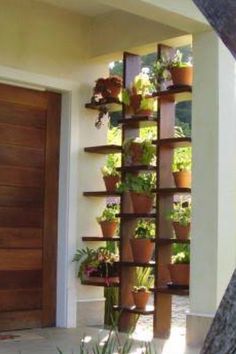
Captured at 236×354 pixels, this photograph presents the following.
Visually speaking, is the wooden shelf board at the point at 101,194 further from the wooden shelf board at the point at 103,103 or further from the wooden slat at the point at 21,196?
the wooden shelf board at the point at 103,103

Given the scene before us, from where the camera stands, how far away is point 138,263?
5402mm

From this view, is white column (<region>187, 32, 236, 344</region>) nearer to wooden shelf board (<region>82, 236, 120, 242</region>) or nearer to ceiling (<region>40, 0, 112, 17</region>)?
wooden shelf board (<region>82, 236, 120, 242</region>)

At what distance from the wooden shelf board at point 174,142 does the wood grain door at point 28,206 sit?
37.3 inches

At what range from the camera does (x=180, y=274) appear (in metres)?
5.11

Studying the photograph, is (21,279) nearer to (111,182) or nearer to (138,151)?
(111,182)

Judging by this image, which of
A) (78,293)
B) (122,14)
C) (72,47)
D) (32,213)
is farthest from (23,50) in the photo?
(78,293)

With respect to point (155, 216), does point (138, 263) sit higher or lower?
lower

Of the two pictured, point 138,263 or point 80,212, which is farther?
point 80,212

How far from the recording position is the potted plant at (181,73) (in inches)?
206

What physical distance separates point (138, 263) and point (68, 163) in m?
1.02

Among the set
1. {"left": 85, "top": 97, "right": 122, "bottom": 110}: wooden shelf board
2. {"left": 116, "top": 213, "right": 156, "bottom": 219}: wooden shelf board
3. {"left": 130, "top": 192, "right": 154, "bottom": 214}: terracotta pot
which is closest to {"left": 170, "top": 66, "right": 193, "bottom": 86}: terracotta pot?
→ {"left": 85, "top": 97, "right": 122, "bottom": 110}: wooden shelf board

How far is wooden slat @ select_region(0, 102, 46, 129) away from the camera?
5391mm

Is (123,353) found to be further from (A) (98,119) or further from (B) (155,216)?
(A) (98,119)

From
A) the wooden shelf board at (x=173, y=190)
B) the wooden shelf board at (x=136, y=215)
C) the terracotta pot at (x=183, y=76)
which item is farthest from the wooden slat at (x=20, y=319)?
the terracotta pot at (x=183, y=76)
